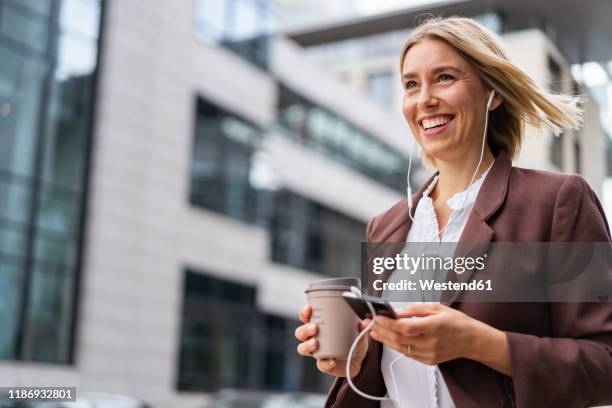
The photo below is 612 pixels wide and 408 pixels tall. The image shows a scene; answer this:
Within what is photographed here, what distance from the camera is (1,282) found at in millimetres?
16469

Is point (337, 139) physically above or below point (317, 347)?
above

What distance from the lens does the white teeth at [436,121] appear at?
80.9 inches

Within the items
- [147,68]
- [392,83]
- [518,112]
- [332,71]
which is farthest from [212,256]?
[518,112]

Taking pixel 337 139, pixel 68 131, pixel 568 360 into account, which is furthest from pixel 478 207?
pixel 337 139

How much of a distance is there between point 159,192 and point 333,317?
773 inches

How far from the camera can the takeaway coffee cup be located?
1.77 metres

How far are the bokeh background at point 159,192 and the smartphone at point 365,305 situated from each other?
1024 centimetres

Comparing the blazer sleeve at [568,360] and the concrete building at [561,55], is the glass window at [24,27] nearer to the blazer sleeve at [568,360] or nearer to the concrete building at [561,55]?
the concrete building at [561,55]

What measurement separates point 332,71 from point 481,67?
3033 centimetres

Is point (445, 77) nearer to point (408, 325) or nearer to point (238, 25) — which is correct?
point (408, 325)

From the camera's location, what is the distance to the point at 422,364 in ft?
6.59

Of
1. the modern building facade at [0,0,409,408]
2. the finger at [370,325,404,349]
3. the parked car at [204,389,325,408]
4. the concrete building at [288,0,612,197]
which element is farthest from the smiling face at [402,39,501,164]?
the modern building facade at [0,0,409,408]

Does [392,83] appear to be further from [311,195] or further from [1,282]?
[1,282]

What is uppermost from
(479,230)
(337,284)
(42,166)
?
(42,166)
